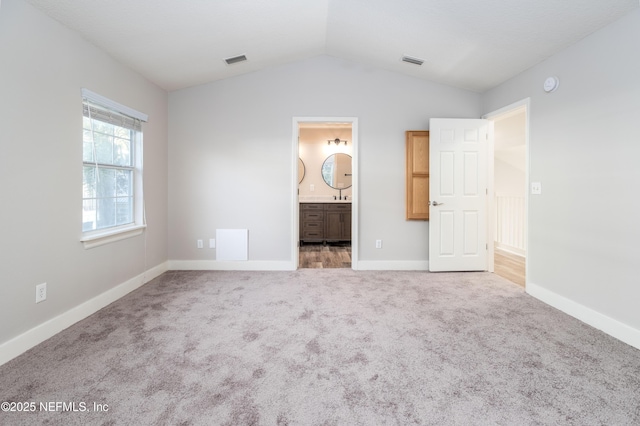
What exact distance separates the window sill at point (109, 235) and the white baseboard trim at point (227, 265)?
33.4 inches

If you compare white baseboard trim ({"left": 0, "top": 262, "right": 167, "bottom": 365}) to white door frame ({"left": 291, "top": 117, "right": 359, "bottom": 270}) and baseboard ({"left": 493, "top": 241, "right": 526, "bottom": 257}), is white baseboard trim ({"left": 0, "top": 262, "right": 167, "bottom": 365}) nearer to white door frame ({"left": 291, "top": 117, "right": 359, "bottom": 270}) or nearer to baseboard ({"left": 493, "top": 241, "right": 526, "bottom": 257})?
white door frame ({"left": 291, "top": 117, "right": 359, "bottom": 270})

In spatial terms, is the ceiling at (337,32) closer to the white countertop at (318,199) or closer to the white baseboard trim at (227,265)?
the white baseboard trim at (227,265)

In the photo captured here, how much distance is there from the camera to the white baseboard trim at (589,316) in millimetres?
2248

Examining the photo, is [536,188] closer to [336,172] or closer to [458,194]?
[458,194]

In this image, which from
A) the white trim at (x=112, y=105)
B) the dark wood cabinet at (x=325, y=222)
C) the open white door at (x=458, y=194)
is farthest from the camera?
the dark wood cabinet at (x=325, y=222)

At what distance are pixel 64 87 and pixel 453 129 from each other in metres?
4.10

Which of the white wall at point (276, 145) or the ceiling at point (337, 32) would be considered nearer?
the ceiling at point (337, 32)

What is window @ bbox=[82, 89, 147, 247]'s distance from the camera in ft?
9.07

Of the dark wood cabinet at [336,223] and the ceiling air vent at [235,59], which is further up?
the ceiling air vent at [235,59]

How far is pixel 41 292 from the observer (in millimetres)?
2250

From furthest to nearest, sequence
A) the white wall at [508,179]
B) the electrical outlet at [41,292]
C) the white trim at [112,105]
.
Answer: the white wall at [508,179], the white trim at [112,105], the electrical outlet at [41,292]

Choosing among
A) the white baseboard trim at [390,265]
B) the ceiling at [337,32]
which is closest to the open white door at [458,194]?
the white baseboard trim at [390,265]

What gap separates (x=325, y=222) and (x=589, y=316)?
4276 millimetres

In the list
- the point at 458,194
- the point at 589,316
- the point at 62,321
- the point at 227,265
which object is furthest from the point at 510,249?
the point at 62,321
